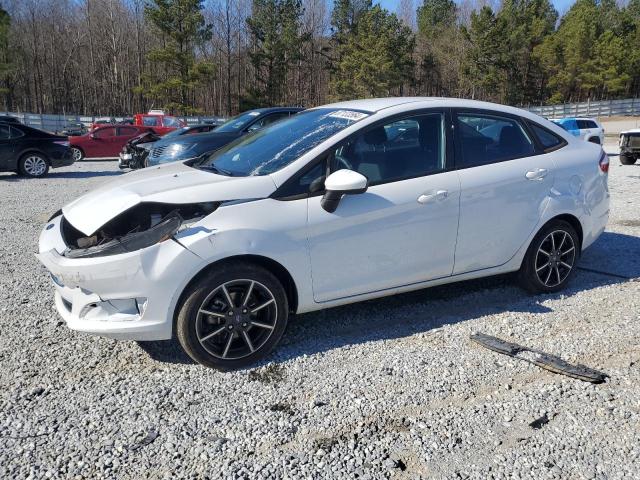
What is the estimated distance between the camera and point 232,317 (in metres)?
3.58

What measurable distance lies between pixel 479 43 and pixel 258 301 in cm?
6437

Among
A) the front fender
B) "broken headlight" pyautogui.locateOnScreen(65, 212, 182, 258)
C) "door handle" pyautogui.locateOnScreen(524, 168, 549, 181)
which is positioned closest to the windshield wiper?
the front fender

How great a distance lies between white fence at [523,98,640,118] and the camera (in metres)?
60.3

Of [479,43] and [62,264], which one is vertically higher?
[479,43]

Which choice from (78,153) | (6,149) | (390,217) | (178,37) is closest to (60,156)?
(6,149)

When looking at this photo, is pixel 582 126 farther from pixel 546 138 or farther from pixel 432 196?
pixel 432 196

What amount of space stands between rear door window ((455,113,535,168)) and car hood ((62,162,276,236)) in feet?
5.44

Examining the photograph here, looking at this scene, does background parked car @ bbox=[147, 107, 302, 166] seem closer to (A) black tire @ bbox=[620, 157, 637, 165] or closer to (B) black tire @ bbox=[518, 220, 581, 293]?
(B) black tire @ bbox=[518, 220, 581, 293]

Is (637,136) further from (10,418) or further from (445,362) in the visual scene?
(10,418)

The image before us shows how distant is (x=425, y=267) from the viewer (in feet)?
13.8

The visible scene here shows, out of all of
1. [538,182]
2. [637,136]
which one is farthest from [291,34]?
[538,182]

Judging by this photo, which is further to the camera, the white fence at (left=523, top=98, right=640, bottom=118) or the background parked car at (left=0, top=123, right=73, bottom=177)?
the white fence at (left=523, top=98, right=640, bottom=118)

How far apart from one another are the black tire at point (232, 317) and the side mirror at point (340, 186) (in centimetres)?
61

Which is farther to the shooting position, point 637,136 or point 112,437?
point 637,136
